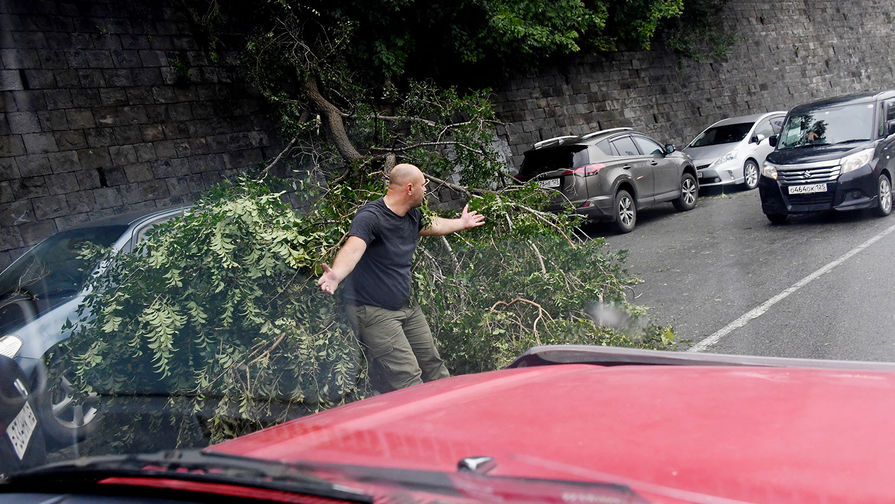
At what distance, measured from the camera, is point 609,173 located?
13.2 metres

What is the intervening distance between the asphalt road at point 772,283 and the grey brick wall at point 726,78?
6.68m

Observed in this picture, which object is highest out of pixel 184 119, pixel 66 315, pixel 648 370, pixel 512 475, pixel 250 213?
pixel 184 119

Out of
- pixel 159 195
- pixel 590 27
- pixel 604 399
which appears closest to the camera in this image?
pixel 604 399

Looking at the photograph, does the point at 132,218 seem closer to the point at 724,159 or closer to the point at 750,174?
the point at 724,159

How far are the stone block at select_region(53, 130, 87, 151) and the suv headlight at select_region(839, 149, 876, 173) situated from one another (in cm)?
1044

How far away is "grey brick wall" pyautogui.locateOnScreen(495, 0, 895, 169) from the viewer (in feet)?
63.5

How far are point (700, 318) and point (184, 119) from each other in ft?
27.3

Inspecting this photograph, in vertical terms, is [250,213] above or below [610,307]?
above

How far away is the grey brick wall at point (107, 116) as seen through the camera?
33.1 feet

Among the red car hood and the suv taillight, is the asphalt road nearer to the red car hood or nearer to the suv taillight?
the suv taillight

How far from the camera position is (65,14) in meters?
10.8

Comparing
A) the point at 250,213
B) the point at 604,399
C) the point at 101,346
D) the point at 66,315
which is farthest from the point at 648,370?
the point at 66,315

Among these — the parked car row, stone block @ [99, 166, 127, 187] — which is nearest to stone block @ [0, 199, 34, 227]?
stone block @ [99, 166, 127, 187]

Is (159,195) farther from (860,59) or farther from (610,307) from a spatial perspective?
(860,59)
